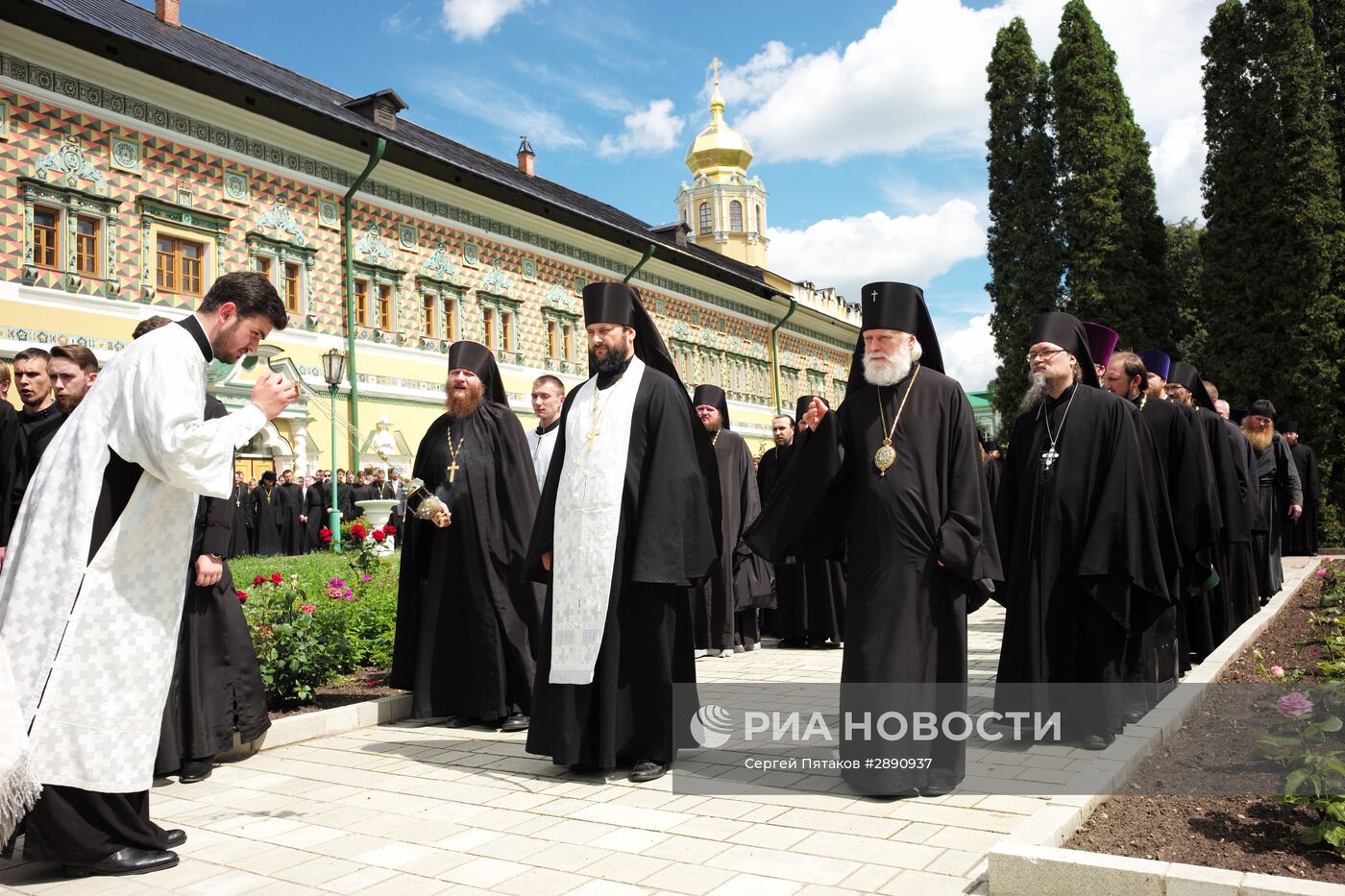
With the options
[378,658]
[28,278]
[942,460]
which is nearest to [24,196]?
[28,278]

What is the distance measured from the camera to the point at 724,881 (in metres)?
3.46

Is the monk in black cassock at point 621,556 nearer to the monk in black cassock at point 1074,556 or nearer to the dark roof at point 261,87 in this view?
the monk in black cassock at point 1074,556

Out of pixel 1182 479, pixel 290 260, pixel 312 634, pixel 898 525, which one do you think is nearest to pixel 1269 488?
pixel 1182 479

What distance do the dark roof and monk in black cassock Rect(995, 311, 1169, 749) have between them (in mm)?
17073

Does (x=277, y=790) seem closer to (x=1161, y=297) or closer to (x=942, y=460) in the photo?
(x=942, y=460)

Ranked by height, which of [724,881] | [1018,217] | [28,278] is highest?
[1018,217]

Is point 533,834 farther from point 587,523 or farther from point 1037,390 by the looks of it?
point 1037,390

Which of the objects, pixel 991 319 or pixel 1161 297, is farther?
pixel 991 319

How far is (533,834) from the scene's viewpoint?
4105 millimetres

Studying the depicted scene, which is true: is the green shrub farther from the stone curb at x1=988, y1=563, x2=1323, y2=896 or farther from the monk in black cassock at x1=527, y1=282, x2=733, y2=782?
the stone curb at x1=988, y1=563, x2=1323, y2=896

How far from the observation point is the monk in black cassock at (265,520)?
19.7m

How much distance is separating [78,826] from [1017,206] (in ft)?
95.8

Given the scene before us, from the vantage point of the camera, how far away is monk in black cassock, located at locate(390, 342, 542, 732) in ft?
20.6

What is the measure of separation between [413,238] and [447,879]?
22.7 meters
